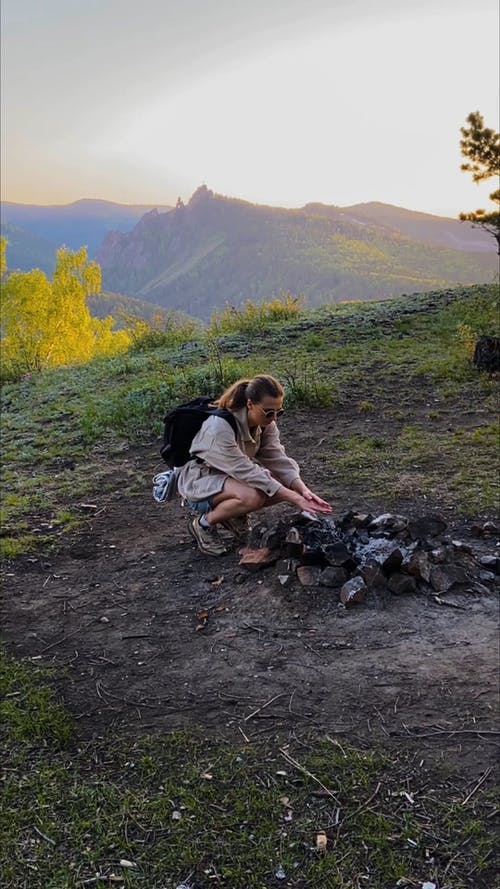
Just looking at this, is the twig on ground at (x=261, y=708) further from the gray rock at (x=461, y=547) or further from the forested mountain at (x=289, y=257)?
the forested mountain at (x=289, y=257)

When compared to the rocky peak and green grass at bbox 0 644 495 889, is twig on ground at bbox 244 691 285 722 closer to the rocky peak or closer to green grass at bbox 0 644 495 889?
green grass at bbox 0 644 495 889

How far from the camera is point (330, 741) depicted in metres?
2.63

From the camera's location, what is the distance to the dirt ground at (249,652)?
2.76 metres

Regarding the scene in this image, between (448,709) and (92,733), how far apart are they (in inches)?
59.6

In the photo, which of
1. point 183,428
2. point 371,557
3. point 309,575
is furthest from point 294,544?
point 183,428

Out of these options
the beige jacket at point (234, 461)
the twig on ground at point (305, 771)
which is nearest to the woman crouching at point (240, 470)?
the beige jacket at point (234, 461)

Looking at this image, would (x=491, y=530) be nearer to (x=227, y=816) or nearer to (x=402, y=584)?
(x=402, y=584)

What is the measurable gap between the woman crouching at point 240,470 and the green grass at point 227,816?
5.30 feet

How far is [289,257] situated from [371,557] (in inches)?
5158

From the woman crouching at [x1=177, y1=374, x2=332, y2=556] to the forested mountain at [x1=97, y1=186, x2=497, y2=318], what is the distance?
75793mm

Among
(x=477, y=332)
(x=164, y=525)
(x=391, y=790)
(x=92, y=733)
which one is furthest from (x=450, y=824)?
(x=477, y=332)

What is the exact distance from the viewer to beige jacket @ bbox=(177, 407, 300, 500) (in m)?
3.92

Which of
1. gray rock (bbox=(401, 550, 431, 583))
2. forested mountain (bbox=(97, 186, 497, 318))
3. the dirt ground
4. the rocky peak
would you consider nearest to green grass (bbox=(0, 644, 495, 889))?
the dirt ground

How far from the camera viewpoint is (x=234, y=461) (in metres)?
3.93
